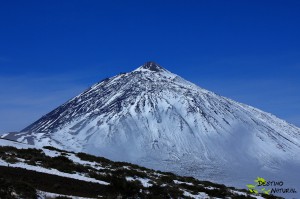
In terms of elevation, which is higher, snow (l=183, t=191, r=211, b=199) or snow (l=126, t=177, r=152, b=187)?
snow (l=126, t=177, r=152, b=187)

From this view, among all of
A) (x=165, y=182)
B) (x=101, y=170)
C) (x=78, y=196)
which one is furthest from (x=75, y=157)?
(x=78, y=196)

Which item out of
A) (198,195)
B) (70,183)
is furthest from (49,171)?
(198,195)

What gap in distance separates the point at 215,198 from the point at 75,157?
11.6 metres

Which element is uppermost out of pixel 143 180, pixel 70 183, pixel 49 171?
pixel 143 180

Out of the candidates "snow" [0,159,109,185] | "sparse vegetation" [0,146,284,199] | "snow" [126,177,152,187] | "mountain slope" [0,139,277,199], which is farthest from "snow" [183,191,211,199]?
"snow" [0,159,109,185]

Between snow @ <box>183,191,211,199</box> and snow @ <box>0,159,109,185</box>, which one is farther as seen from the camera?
snow @ <box>183,191,211,199</box>

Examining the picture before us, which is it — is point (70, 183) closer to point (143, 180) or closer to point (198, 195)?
point (143, 180)

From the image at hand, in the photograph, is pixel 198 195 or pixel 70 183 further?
pixel 198 195

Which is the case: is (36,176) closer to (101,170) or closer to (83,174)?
(83,174)

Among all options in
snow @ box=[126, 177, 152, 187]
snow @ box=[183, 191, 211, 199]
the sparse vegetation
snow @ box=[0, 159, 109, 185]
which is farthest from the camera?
snow @ box=[126, 177, 152, 187]

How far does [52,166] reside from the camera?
80.4 feet

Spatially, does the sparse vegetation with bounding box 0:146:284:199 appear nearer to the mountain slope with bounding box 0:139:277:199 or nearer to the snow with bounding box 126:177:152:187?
the mountain slope with bounding box 0:139:277:199

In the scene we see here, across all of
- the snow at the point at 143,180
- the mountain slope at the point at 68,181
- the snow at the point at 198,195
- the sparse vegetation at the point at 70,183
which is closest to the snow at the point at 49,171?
the mountain slope at the point at 68,181

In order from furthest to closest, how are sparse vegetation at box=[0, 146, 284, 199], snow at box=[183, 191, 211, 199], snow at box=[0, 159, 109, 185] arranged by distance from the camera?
snow at box=[183, 191, 211, 199] → snow at box=[0, 159, 109, 185] → sparse vegetation at box=[0, 146, 284, 199]
